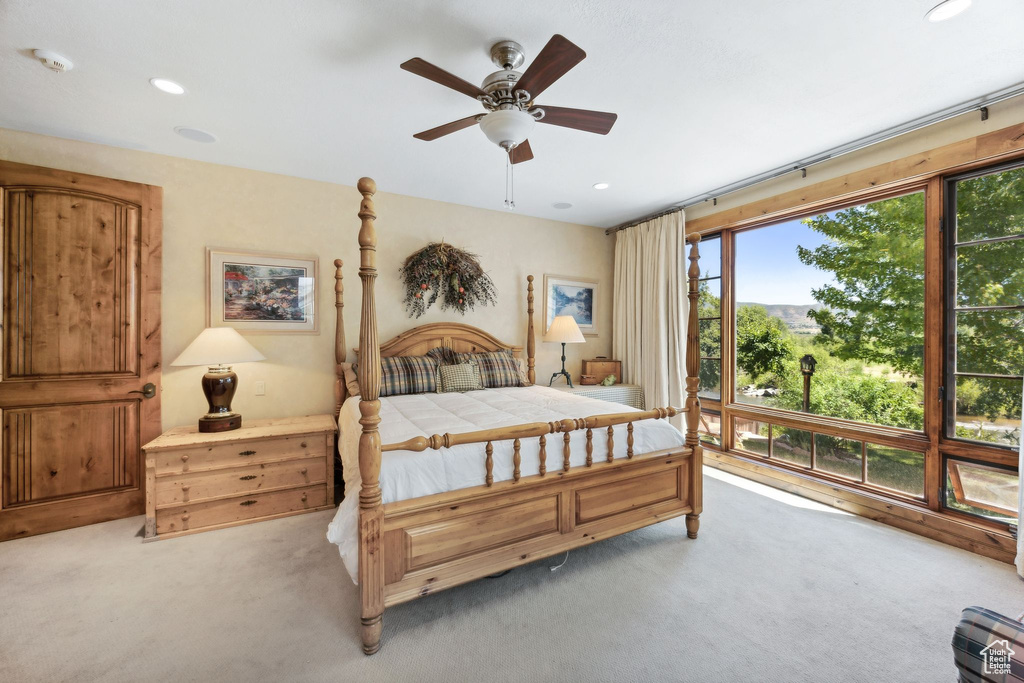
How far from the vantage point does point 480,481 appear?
1954 mm

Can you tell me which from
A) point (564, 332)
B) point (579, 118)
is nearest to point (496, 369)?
point (564, 332)

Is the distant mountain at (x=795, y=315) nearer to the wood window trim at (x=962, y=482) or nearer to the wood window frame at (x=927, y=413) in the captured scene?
A: the wood window frame at (x=927, y=413)

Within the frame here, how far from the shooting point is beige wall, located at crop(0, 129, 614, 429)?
3.09m

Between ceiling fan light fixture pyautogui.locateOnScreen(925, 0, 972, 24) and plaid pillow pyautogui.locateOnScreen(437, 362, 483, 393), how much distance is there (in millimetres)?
3374

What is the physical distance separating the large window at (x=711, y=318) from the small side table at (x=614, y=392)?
2.19 feet

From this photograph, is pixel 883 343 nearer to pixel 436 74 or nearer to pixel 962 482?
pixel 962 482

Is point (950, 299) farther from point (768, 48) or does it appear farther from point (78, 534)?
point (78, 534)

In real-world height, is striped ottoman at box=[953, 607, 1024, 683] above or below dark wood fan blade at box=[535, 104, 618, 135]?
below

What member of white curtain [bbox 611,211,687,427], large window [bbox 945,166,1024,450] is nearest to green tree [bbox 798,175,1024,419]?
large window [bbox 945,166,1024,450]

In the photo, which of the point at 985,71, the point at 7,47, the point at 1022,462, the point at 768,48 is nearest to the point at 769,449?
the point at 1022,462

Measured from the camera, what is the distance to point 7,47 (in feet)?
6.25

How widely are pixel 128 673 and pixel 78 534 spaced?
1699 millimetres

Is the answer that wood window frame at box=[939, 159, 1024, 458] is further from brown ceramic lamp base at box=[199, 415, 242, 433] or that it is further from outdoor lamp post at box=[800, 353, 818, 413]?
brown ceramic lamp base at box=[199, 415, 242, 433]

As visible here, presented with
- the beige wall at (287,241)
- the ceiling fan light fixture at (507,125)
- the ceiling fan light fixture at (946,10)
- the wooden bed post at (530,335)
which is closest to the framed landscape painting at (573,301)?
the beige wall at (287,241)
